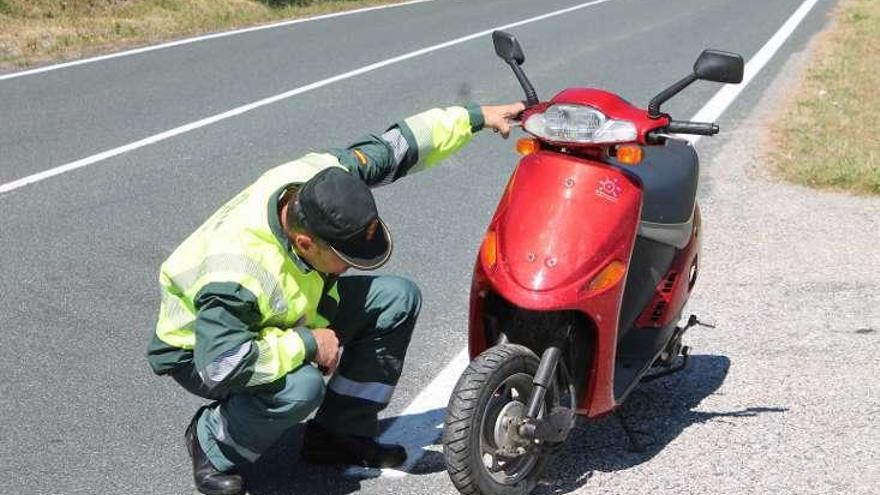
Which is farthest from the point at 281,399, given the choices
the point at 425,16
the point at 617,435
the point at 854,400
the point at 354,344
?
the point at 425,16

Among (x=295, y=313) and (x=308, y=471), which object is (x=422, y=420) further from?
(x=295, y=313)

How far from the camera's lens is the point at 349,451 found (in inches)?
172

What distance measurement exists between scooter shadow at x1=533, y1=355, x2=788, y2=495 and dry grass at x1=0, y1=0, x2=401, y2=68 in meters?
9.67

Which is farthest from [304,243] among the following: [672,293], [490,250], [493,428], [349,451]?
[672,293]

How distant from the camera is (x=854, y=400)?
4.79m

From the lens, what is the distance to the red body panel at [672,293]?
4.55 meters

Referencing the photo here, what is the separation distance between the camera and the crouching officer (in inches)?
146

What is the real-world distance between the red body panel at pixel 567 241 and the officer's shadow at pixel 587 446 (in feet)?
0.91

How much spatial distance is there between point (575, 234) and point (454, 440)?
0.72 metres

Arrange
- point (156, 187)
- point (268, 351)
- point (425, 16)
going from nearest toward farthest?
point (268, 351), point (156, 187), point (425, 16)

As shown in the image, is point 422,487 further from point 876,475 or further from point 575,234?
point 876,475

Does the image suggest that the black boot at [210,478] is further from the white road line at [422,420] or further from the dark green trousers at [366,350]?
the white road line at [422,420]

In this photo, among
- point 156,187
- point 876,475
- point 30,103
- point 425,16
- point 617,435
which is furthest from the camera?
point 425,16

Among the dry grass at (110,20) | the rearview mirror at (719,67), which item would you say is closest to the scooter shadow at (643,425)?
the rearview mirror at (719,67)
